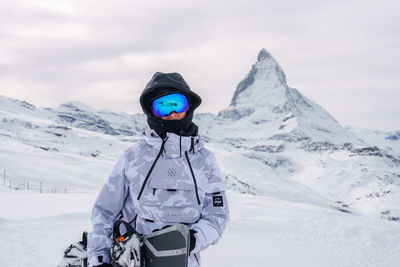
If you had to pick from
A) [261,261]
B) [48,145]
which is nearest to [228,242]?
[261,261]

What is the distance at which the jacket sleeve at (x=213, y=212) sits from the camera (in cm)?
272

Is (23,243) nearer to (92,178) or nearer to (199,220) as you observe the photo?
(199,220)

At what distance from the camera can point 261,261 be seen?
9.55 metres

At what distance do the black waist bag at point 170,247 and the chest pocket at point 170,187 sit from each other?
14.2 inches

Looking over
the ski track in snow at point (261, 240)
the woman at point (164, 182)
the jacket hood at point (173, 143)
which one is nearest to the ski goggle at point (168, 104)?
the woman at point (164, 182)

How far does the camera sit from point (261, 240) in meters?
12.3

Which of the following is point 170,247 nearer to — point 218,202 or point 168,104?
point 218,202

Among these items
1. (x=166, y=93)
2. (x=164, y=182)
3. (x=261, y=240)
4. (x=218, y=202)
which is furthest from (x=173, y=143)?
(x=261, y=240)

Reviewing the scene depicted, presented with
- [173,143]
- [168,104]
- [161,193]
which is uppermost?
[168,104]

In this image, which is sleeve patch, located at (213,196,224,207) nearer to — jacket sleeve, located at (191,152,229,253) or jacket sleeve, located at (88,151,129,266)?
jacket sleeve, located at (191,152,229,253)

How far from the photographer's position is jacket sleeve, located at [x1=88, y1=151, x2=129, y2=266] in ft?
8.84

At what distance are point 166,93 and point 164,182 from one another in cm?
76

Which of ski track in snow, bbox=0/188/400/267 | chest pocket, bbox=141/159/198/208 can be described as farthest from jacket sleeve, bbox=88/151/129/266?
ski track in snow, bbox=0/188/400/267

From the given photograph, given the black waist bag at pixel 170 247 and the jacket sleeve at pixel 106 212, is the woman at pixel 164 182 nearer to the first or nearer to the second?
the jacket sleeve at pixel 106 212
